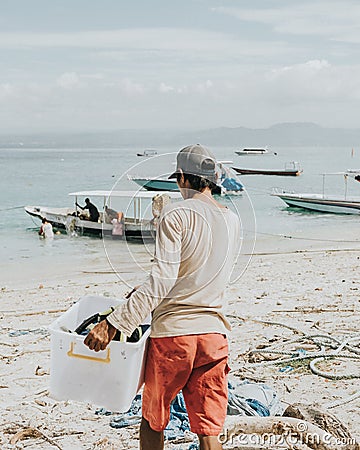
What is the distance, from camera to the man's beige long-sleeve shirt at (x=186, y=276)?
263cm

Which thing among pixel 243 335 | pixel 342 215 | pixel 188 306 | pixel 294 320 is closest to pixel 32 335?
pixel 243 335

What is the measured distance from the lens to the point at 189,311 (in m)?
2.71

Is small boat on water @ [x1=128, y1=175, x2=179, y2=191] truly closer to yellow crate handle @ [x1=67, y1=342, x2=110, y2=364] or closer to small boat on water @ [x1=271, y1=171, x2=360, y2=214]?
yellow crate handle @ [x1=67, y1=342, x2=110, y2=364]

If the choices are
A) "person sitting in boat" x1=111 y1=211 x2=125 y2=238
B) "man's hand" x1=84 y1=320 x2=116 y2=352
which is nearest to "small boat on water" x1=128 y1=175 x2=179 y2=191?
"person sitting in boat" x1=111 y1=211 x2=125 y2=238

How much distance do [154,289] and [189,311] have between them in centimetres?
18

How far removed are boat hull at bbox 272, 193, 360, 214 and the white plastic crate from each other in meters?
21.0

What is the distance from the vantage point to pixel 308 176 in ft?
175

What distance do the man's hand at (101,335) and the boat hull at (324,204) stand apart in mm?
21097

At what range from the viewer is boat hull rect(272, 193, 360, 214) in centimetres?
2295

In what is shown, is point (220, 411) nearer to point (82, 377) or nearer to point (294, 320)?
point (82, 377)

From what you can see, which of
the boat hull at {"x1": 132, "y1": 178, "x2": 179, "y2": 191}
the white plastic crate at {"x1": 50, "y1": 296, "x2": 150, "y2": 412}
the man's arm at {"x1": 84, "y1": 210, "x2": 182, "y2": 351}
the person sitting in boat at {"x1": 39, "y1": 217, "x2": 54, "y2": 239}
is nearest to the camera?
the man's arm at {"x1": 84, "y1": 210, "x2": 182, "y2": 351}

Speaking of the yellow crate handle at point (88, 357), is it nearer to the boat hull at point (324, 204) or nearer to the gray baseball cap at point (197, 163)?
the gray baseball cap at point (197, 163)

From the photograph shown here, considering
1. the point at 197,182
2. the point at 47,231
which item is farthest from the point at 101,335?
the point at 47,231

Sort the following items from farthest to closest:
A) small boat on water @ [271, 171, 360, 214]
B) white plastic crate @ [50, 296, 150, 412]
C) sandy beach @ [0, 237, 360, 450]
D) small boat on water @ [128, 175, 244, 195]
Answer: small boat on water @ [271, 171, 360, 214]
sandy beach @ [0, 237, 360, 450]
small boat on water @ [128, 175, 244, 195]
white plastic crate @ [50, 296, 150, 412]
